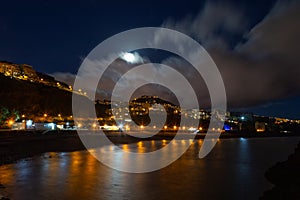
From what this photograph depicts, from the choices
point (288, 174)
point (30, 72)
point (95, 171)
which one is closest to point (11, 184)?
point (95, 171)

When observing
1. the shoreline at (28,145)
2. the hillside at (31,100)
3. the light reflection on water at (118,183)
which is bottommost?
the light reflection on water at (118,183)

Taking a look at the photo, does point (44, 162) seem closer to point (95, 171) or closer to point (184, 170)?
point (95, 171)

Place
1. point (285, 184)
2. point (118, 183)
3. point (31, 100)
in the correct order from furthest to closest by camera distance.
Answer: point (31, 100) < point (118, 183) < point (285, 184)

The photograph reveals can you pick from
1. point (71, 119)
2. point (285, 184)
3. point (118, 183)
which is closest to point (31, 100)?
point (71, 119)

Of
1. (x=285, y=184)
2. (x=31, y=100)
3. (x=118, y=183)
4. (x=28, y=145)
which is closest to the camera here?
(x=285, y=184)

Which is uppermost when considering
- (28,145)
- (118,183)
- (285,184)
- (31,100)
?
(31,100)

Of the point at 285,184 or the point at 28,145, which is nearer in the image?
the point at 285,184

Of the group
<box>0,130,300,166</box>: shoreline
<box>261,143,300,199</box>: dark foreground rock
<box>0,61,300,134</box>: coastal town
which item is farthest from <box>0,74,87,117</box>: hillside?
<box>261,143,300,199</box>: dark foreground rock

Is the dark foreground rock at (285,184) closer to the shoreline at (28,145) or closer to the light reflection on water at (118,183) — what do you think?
the light reflection on water at (118,183)

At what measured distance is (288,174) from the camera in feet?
59.0

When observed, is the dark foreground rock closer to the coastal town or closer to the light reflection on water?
the light reflection on water

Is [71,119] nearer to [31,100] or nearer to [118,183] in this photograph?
[31,100]

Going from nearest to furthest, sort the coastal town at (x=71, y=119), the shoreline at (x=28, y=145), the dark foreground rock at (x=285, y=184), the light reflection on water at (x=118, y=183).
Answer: the dark foreground rock at (x=285, y=184), the light reflection on water at (x=118, y=183), the shoreline at (x=28, y=145), the coastal town at (x=71, y=119)

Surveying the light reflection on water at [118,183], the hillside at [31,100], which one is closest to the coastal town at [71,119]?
the hillside at [31,100]
